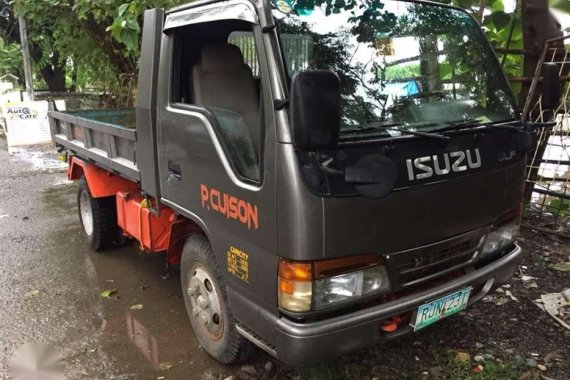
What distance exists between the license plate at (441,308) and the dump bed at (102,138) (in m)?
2.21

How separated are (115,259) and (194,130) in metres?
2.78

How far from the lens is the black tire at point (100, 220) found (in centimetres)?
494

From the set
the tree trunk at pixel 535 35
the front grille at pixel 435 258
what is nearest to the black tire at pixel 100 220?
the front grille at pixel 435 258

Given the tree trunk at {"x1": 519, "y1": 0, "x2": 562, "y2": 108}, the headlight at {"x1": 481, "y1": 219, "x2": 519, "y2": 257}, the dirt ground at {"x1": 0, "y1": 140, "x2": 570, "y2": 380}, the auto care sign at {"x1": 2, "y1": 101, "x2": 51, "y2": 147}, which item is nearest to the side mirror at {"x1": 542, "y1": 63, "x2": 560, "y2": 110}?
the headlight at {"x1": 481, "y1": 219, "x2": 519, "y2": 257}

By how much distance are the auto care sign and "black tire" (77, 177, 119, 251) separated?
299 inches

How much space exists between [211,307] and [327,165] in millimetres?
1379

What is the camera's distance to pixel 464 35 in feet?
10.0

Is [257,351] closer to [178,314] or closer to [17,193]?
[178,314]

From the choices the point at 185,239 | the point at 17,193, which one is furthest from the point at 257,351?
→ the point at 17,193

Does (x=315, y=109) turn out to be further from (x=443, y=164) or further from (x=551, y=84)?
(x=551, y=84)

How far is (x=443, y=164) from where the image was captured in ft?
7.86

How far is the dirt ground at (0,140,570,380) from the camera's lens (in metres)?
3.01

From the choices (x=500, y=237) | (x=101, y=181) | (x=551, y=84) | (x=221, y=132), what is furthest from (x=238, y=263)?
(x=101, y=181)

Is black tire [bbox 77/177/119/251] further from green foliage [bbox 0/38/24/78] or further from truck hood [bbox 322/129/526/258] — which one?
green foliage [bbox 0/38/24/78]
